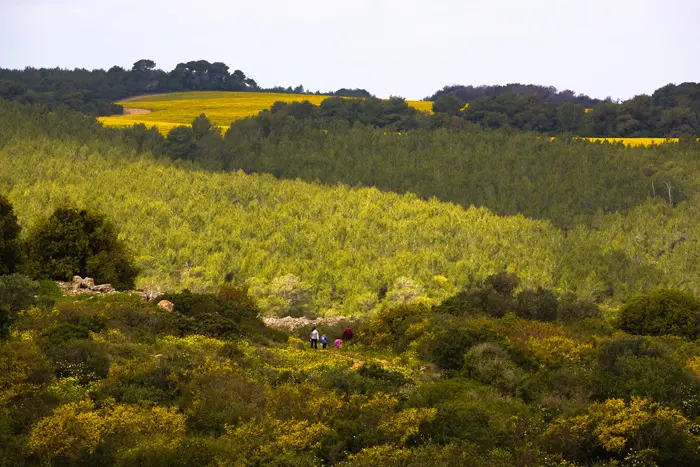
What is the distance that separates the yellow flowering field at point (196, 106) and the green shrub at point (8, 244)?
217ft

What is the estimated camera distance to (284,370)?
80.5 feet

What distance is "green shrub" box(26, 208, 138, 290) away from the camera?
37125 millimetres

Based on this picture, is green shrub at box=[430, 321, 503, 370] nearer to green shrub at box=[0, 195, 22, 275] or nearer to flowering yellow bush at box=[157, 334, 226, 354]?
flowering yellow bush at box=[157, 334, 226, 354]

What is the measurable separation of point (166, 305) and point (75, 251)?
22.6ft

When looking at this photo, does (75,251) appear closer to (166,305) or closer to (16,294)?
(166,305)

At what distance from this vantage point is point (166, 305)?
32969 mm

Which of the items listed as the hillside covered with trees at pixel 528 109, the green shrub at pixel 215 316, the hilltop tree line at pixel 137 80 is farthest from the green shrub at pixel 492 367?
the hilltop tree line at pixel 137 80

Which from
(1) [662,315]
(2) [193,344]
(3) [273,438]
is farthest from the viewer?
(1) [662,315]

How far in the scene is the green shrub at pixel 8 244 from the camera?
3662 centimetres

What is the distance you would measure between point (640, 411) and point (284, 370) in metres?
8.51

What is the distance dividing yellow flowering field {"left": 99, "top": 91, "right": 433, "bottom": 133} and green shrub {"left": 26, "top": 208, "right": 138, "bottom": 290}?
65122 millimetres

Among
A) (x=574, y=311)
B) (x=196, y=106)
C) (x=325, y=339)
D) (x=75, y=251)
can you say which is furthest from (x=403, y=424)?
(x=196, y=106)

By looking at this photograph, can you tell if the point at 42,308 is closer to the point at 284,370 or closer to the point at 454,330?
the point at 284,370

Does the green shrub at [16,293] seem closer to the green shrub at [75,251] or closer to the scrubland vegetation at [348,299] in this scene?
the scrubland vegetation at [348,299]
